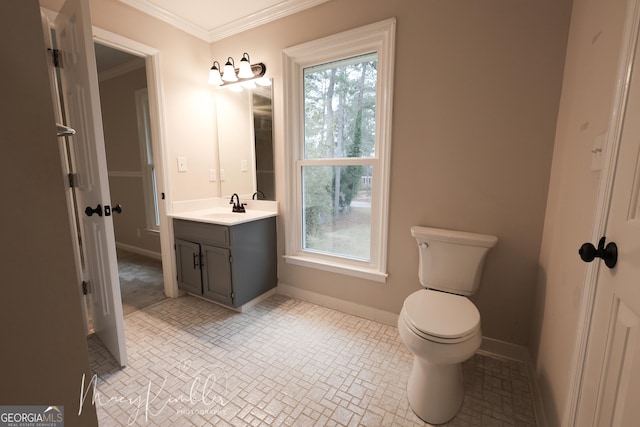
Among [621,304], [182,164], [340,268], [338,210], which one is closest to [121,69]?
[182,164]

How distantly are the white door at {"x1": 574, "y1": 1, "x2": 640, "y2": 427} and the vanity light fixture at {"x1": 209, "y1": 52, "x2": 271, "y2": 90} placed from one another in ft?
7.15

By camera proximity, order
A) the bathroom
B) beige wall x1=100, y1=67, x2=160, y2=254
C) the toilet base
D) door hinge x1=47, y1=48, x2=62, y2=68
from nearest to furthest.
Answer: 1. the bathroom
2. the toilet base
3. door hinge x1=47, y1=48, x2=62, y2=68
4. beige wall x1=100, y1=67, x2=160, y2=254

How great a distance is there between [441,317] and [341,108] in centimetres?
159

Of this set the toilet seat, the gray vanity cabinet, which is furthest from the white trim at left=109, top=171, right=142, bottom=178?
the toilet seat

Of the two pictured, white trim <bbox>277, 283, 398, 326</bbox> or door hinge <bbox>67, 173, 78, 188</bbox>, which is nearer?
door hinge <bbox>67, 173, 78, 188</bbox>

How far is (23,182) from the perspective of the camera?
660 millimetres

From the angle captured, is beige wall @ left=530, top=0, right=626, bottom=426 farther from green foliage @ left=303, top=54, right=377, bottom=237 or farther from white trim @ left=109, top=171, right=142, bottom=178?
white trim @ left=109, top=171, right=142, bottom=178

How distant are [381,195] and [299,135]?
872 millimetres

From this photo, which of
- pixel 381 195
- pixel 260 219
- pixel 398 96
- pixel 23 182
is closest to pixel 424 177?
pixel 381 195

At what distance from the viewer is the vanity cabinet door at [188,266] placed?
232cm

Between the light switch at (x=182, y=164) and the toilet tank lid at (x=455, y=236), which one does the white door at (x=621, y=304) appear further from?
the light switch at (x=182, y=164)

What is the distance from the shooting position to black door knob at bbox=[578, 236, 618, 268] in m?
0.70

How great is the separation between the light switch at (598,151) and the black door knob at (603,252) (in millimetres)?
302

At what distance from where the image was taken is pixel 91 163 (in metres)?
1.51
